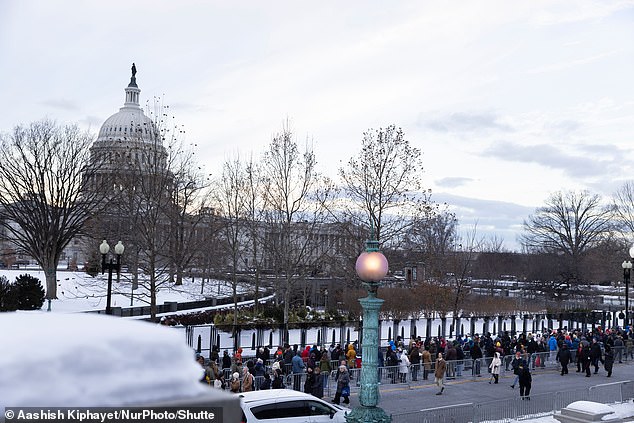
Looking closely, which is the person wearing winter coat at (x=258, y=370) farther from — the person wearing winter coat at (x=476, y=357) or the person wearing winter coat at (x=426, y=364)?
the person wearing winter coat at (x=476, y=357)

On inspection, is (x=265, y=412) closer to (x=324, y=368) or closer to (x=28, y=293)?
(x=324, y=368)

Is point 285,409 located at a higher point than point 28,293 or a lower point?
lower

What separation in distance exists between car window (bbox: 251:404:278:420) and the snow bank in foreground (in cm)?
1200

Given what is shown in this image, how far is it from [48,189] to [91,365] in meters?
46.3

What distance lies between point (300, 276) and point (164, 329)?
1467 inches

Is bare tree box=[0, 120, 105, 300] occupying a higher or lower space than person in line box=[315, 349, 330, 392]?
higher

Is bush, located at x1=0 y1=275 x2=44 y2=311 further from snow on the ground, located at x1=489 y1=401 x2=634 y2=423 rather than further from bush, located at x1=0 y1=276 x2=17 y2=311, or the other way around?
snow on the ground, located at x1=489 y1=401 x2=634 y2=423

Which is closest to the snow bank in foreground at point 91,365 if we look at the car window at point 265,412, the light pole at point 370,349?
the light pole at point 370,349

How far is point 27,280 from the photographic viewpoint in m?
39.0

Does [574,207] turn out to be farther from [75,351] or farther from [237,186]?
[75,351]

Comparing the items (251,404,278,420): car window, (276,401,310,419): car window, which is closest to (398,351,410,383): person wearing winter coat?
(276,401,310,419): car window

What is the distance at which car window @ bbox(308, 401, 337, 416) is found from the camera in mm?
16047

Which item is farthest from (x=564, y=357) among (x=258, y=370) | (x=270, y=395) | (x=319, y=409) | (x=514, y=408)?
(x=270, y=395)

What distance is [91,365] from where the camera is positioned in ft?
11.1
